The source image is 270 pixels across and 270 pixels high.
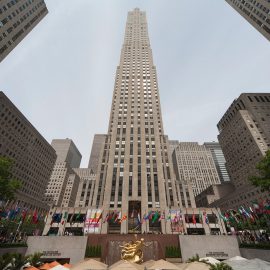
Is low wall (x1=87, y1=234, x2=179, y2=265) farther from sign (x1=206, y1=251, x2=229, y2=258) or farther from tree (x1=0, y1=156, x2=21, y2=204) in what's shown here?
tree (x1=0, y1=156, x2=21, y2=204)

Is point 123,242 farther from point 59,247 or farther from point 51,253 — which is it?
point 51,253

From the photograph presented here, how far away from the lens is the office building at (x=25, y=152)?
96363 millimetres

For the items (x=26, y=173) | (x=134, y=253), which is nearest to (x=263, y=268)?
(x=134, y=253)

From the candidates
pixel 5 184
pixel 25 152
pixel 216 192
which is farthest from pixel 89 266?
pixel 216 192

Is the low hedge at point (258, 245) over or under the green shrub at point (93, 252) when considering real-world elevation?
over

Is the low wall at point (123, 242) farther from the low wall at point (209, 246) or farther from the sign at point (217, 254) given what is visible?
the sign at point (217, 254)

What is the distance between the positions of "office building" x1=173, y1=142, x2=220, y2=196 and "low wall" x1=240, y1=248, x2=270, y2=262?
447ft

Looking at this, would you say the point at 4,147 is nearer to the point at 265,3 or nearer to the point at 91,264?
the point at 91,264

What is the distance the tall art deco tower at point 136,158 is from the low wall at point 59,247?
24683 millimetres

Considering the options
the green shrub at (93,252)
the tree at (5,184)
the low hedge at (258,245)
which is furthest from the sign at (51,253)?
the low hedge at (258,245)

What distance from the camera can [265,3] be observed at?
2844 inches

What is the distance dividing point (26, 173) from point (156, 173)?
79.0 m

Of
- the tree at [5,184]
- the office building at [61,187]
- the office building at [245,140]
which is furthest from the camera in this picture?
the office building at [61,187]

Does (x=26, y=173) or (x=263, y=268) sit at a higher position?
(x=26, y=173)
